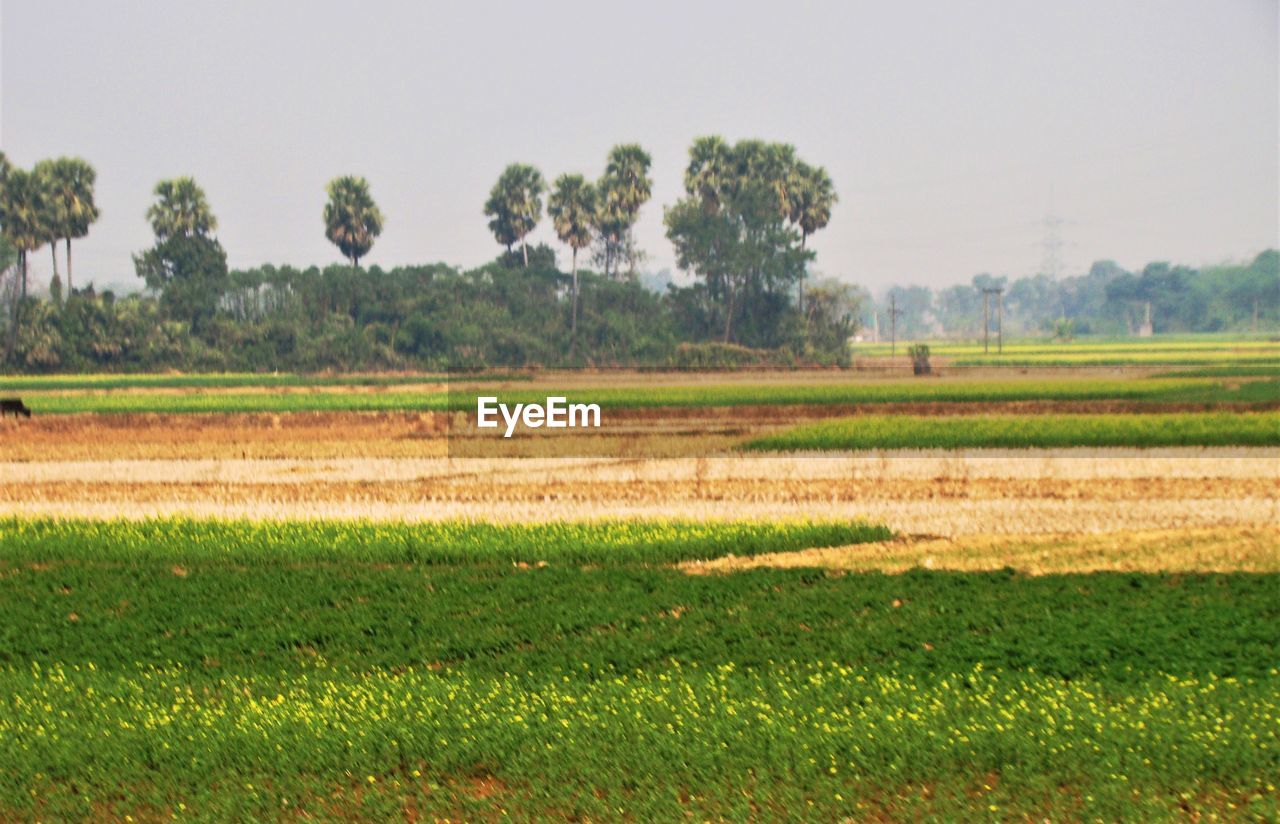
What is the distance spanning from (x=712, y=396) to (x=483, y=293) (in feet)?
50.1

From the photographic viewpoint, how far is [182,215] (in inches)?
1813

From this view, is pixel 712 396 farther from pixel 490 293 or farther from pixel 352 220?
→ pixel 352 220

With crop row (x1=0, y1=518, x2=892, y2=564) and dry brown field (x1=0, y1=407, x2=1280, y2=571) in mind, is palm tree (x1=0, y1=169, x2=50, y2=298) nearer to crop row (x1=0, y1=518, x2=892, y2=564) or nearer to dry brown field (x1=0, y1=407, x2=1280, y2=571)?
dry brown field (x1=0, y1=407, x2=1280, y2=571)

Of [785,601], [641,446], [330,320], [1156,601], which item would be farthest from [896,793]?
[330,320]

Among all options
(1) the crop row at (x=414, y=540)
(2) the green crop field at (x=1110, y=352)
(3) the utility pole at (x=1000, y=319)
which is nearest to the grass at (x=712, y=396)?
(3) the utility pole at (x=1000, y=319)

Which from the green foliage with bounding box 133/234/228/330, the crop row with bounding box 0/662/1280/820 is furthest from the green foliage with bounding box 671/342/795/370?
the crop row with bounding box 0/662/1280/820

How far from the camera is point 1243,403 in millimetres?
31391

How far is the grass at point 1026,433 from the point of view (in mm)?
23922

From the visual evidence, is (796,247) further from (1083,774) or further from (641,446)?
(1083,774)

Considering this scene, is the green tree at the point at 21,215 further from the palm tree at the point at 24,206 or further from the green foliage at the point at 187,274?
the green foliage at the point at 187,274

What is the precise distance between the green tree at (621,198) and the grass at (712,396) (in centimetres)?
838

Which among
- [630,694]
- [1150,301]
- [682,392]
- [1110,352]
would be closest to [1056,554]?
[630,694]

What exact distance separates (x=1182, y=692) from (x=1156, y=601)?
3.04m

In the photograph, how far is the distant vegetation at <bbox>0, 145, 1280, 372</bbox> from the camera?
40875 millimetres
